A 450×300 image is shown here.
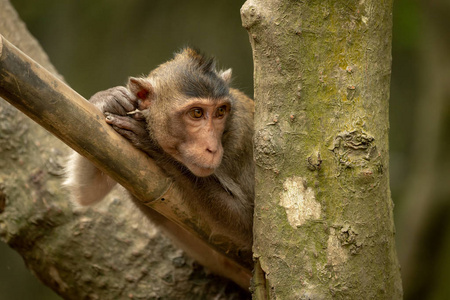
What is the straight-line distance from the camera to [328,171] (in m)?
2.75

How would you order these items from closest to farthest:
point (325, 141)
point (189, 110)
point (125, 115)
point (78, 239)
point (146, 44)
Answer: point (325, 141) → point (125, 115) → point (189, 110) → point (78, 239) → point (146, 44)

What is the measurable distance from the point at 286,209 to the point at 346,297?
53 cm

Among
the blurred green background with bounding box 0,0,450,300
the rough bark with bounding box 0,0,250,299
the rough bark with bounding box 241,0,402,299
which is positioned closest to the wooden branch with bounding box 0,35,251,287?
the rough bark with bounding box 241,0,402,299

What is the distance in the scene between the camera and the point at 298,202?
2.80m

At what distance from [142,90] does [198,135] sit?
519 mm

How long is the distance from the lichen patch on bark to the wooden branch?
733 mm

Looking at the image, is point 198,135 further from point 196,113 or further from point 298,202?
point 298,202

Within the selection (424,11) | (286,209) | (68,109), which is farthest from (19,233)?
(424,11)

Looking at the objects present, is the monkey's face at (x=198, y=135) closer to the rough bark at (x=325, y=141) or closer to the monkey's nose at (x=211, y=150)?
the monkey's nose at (x=211, y=150)

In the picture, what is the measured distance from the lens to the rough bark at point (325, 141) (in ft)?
8.91

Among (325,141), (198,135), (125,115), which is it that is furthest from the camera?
(198,135)

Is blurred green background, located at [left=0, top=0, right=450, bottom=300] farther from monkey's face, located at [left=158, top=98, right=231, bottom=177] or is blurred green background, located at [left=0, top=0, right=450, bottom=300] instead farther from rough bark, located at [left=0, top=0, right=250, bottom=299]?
monkey's face, located at [left=158, top=98, right=231, bottom=177]

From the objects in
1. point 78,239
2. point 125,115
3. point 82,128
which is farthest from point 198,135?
point 78,239

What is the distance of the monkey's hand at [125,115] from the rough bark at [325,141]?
30.1 inches
